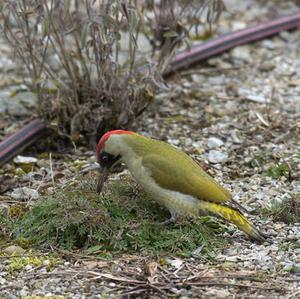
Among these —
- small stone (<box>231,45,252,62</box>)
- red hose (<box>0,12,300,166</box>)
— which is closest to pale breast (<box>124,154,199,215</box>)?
red hose (<box>0,12,300,166</box>)

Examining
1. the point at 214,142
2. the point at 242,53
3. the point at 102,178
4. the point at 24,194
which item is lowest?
the point at 242,53

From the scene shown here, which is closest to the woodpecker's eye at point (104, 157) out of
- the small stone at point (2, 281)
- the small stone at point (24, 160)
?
the small stone at point (2, 281)

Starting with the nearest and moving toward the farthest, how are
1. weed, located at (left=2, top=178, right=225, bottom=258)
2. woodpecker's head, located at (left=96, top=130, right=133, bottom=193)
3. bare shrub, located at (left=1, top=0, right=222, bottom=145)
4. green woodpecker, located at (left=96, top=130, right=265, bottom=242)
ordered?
weed, located at (left=2, top=178, right=225, bottom=258) → green woodpecker, located at (left=96, top=130, right=265, bottom=242) → woodpecker's head, located at (left=96, top=130, right=133, bottom=193) → bare shrub, located at (left=1, top=0, right=222, bottom=145)

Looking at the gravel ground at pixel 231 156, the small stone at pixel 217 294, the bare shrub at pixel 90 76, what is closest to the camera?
the small stone at pixel 217 294

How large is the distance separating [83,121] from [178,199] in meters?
1.67

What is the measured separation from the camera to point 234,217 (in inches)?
197

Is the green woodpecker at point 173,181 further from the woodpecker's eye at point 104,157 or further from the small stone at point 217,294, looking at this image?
the small stone at point 217,294

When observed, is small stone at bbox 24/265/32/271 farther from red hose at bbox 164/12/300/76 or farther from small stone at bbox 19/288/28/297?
red hose at bbox 164/12/300/76

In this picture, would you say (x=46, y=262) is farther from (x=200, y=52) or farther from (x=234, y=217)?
(x=200, y=52)

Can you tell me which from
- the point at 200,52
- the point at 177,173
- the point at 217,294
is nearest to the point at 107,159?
the point at 177,173

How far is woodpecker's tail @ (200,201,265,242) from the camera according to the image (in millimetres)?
4965

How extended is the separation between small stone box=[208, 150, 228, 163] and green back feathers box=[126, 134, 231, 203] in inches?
40.1

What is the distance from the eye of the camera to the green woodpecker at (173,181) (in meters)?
5.03

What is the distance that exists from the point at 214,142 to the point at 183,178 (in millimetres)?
1464
